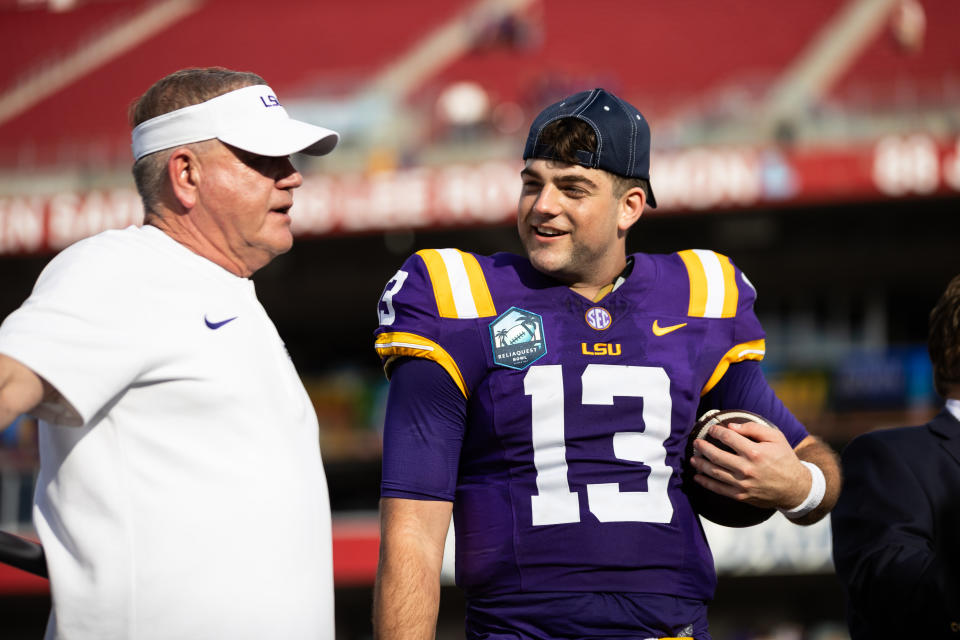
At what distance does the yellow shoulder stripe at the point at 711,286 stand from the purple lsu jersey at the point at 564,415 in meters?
0.02

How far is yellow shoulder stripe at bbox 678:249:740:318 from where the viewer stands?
2.89m

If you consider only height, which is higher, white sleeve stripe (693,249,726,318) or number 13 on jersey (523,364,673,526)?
white sleeve stripe (693,249,726,318)

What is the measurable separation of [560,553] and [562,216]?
81 cm

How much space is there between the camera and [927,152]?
11.9m

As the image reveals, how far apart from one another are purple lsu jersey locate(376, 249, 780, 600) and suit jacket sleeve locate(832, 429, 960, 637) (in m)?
0.43

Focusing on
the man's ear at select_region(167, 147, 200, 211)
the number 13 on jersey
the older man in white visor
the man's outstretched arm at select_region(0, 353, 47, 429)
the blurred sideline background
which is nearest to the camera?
the man's outstretched arm at select_region(0, 353, 47, 429)

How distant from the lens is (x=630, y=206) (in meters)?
2.91

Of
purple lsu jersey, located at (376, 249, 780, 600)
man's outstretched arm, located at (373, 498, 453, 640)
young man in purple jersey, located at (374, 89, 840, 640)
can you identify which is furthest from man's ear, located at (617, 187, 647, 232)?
man's outstretched arm, located at (373, 498, 453, 640)

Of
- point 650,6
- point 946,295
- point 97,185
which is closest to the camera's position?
point 946,295

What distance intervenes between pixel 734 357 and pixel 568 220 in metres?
0.56

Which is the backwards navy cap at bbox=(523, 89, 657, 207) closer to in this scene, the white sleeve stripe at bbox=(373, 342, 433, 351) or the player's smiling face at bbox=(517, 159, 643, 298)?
the player's smiling face at bbox=(517, 159, 643, 298)

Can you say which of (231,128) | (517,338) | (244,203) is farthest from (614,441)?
(231,128)

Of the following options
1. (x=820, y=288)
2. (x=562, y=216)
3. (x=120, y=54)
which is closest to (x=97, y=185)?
(x=120, y=54)

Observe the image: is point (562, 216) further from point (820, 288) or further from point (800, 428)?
point (820, 288)
